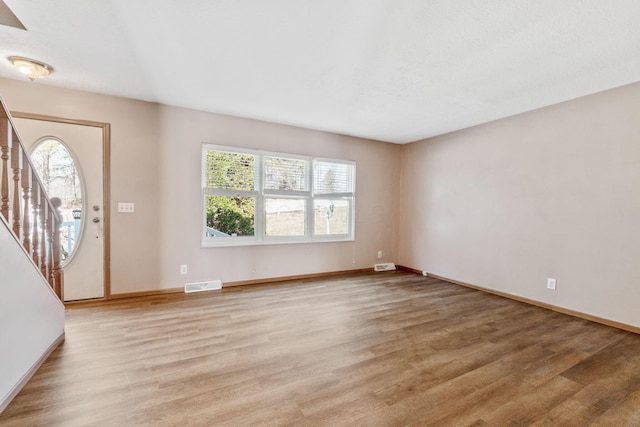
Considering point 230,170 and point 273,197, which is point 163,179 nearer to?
point 230,170

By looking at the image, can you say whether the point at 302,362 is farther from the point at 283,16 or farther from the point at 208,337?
the point at 283,16

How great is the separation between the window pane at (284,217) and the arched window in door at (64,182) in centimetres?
226

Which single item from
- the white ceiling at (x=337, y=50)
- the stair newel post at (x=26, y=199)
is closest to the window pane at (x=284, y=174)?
the white ceiling at (x=337, y=50)

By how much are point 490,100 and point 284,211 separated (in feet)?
10.1

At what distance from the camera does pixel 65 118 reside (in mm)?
3125

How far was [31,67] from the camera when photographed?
255 centimetres

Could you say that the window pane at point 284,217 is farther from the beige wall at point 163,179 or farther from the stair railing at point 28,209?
the stair railing at point 28,209

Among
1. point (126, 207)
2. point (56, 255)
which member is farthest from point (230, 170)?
point (56, 255)

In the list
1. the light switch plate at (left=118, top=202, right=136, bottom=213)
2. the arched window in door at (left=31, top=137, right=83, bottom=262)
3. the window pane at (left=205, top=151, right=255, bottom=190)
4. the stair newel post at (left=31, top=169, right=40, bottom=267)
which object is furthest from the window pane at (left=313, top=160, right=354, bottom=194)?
the stair newel post at (left=31, top=169, right=40, bottom=267)

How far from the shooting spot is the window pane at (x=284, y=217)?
13.9 ft

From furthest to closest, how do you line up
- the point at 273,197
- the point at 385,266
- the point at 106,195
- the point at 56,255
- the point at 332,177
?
the point at 385,266
the point at 332,177
the point at 273,197
the point at 106,195
the point at 56,255

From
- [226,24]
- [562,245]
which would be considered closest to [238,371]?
[226,24]

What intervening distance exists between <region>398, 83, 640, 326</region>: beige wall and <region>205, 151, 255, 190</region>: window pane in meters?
3.09

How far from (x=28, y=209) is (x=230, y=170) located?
7.19 ft
